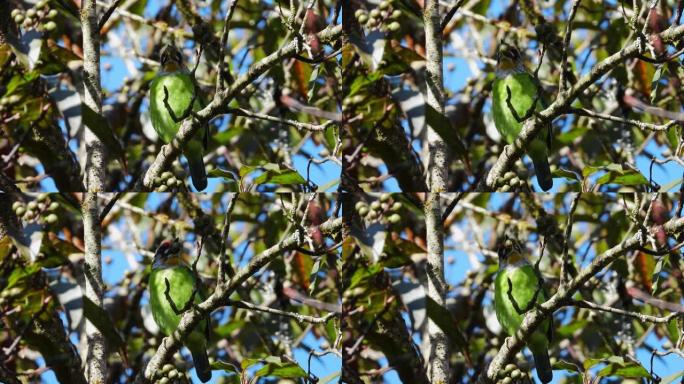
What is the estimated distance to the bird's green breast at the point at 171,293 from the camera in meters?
4.08

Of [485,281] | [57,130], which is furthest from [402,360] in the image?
[57,130]

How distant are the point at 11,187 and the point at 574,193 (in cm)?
217

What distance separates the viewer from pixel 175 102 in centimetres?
412

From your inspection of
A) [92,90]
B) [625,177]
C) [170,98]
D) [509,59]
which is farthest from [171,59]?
[625,177]

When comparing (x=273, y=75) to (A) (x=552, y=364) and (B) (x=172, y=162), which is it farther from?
(A) (x=552, y=364)

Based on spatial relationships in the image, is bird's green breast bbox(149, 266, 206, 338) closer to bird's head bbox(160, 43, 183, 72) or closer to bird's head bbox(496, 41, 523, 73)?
bird's head bbox(160, 43, 183, 72)

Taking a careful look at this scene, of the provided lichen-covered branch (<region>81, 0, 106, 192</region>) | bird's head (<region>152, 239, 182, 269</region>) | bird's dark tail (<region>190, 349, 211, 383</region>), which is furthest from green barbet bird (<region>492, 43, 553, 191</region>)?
lichen-covered branch (<region>81, 0, 106, 192</region>)

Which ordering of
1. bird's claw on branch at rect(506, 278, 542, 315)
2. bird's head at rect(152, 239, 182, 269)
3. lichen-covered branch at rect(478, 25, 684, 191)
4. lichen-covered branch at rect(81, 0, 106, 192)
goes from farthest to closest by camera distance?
lichen-covered branch at rect(81, 0, 106, 192)
bird's head at rect(152, 239, 182, 269)
bird's claw on branch at rect(506, 278, 542, 315)
lichen-covered branch at rect(478, 25, 684, 191)

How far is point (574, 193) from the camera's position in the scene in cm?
431

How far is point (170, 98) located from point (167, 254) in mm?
572

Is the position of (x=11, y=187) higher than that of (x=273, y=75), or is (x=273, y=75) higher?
(x=273, y=75)

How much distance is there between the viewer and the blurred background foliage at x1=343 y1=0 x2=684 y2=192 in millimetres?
4176

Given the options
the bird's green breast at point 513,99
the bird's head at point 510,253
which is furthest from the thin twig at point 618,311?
the bird's green breast at point 513,99

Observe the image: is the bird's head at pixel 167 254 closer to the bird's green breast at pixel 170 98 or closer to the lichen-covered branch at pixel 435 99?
the bird's green breast at pixel 170 98
